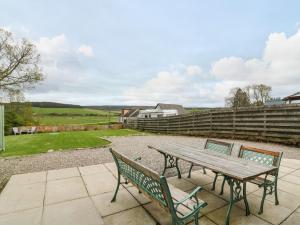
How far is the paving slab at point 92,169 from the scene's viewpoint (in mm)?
4363

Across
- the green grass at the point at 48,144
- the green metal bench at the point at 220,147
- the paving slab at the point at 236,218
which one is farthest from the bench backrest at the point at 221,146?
the green grass at the point at 48,144

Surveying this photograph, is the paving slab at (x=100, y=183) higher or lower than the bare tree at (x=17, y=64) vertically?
lower

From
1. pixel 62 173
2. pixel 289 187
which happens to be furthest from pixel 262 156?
pixel 62 173

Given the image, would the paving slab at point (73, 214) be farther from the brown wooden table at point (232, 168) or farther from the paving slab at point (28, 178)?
the brown wooden table at point (232, 168)

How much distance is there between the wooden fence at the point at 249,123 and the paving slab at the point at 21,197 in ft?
30.1

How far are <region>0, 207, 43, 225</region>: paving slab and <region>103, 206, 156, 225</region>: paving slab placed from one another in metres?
0.98

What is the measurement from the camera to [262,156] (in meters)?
2.94

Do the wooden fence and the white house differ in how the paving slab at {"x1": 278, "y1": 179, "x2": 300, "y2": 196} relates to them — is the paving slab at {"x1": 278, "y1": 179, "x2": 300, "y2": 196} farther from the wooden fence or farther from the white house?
the white house

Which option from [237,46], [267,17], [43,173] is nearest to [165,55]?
[237,46]

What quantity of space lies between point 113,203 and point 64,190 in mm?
1183

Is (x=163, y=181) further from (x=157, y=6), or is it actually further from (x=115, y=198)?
(x=157, y=6)

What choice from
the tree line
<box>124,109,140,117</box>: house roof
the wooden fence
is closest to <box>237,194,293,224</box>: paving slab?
the wooden fence

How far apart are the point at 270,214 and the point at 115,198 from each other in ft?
7.77

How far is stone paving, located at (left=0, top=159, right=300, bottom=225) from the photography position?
2.34 m
